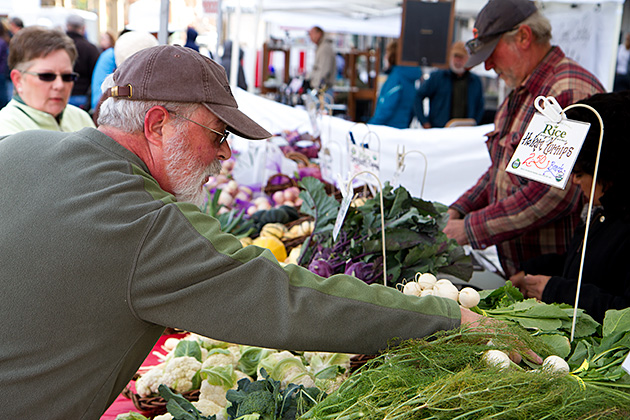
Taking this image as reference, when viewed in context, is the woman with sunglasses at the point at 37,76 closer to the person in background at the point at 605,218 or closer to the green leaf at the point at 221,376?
the green leaf at the point at 221,376

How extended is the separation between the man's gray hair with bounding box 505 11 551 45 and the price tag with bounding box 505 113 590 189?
1.26 meters

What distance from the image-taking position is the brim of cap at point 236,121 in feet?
5.05

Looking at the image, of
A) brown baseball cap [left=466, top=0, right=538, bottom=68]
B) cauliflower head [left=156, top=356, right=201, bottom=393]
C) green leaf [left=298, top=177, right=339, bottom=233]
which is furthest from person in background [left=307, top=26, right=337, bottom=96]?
cauliflower head [left=156, top=356, right=201, bottom=393]

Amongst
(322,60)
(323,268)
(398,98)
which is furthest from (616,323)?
(322,60)

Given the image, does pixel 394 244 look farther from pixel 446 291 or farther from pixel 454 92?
pixel 454 92

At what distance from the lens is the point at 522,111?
3111 millimetres

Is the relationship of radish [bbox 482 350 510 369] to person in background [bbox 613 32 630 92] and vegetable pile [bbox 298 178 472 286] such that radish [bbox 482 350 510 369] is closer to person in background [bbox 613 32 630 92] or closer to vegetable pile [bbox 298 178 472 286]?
vegetable pile [bbox 298 178 472 286]

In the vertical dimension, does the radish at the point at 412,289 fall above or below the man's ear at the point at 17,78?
below

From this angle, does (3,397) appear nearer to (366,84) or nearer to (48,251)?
(48,251)

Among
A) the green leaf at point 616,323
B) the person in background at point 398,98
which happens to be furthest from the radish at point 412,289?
the person in background at point 398,98

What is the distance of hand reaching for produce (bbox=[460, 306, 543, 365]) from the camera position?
151 centimetres

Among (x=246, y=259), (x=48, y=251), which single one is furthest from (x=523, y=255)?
(x=48, y=251)

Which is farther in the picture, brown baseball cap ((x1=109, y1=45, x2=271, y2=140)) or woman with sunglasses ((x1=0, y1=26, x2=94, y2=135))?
woman with sunglasses ((x1=0, y1=26, x2=94, y2=135))

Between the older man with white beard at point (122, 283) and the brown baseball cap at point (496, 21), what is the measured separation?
1958 millimetres
